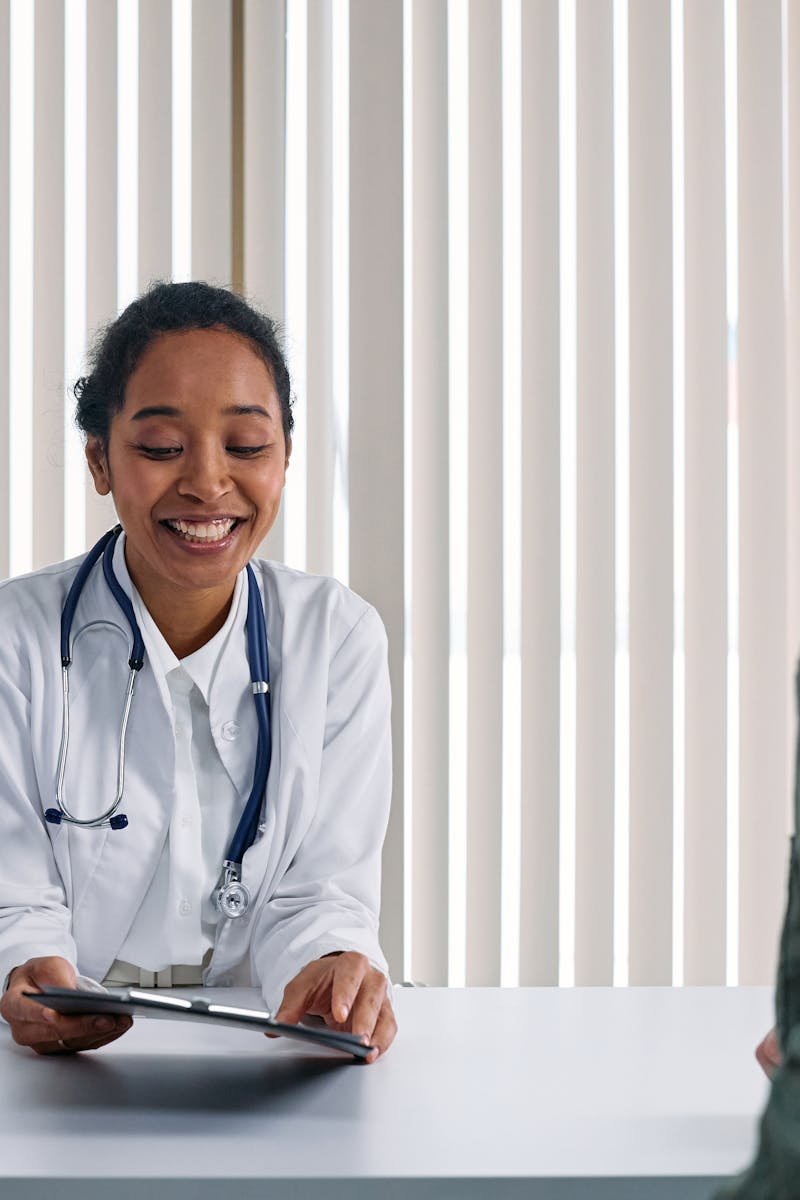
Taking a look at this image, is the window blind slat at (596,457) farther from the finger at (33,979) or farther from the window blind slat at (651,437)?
the finger at (33,979)

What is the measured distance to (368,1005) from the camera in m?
0.99

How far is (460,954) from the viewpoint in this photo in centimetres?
254

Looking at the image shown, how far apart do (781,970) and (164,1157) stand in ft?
1.41

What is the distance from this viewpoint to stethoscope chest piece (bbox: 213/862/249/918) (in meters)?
1.28

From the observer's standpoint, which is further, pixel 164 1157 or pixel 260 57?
pixel 260 57

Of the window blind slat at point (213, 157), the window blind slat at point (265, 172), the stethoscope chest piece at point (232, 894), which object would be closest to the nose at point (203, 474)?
the stethoscope chest piece at point (232, 894)

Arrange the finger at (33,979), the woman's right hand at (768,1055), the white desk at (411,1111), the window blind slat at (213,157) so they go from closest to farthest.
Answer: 1. the white desk at (411,1111)
2. the woman's right hand at (768,1055)
3. the finger at (33,979)
4. the window blind slat at (213,157)

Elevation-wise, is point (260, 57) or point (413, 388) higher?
point (260, 57)

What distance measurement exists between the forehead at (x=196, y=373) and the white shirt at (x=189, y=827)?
27 cm

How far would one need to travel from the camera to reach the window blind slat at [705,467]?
2.53 metres

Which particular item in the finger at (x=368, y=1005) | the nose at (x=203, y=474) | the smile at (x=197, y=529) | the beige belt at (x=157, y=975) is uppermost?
the nose at (x=203, y=474)

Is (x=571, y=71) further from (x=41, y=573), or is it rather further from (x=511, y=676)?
(x=41, y=573)

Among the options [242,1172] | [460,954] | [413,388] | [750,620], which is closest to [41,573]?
[242,1172]

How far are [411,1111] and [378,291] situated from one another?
199 centimetres
